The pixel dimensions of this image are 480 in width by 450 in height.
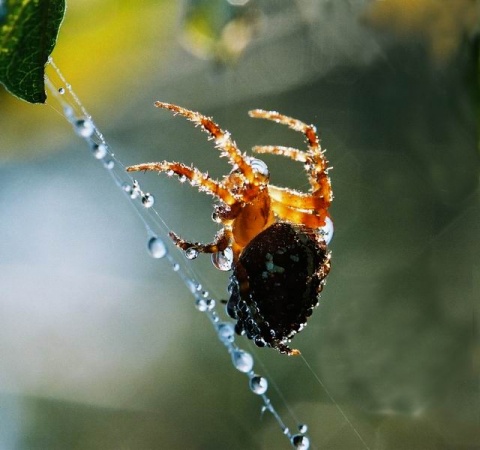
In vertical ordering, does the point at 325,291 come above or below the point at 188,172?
above

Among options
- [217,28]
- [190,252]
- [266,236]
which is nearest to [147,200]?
[190,252]

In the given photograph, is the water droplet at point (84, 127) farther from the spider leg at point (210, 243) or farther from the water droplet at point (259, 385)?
the water droplet at point (259, 385)

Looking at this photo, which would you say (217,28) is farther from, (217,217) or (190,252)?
(190,252)

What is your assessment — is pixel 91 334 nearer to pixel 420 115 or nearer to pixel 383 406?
pixel 383 406

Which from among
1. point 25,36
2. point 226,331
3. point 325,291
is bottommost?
point 25,36

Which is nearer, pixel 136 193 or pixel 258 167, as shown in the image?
pixel 136 193

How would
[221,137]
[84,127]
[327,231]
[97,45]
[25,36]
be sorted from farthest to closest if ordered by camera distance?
[97,45]
[327,231]
[221,137]
[84,127]
[25,36]

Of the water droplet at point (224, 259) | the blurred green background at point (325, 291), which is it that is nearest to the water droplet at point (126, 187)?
the water droplet at point (224, 259)
